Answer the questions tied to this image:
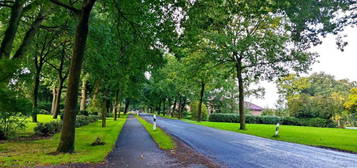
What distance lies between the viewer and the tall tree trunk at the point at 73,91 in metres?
7.38

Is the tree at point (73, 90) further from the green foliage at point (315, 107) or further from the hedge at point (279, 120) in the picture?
the green foliage at point (315, 107)

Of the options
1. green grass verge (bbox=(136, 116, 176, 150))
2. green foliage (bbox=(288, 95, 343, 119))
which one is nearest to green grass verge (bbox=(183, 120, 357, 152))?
green grass verge (bbox=(136, 116, 176, 150))

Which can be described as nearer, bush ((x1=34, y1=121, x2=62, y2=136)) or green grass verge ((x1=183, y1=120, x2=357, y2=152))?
green grass verge ((x1=183, y1=120, x2=357, y2=152))

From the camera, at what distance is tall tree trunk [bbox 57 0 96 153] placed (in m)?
7.38

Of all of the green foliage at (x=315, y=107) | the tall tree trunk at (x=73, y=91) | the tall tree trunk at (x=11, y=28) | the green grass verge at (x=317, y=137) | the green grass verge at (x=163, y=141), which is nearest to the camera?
the tall tree trunk at (x=73, y=91)

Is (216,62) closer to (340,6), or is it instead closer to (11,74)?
(340,6)

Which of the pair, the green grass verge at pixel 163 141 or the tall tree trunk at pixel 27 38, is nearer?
the green grass verge at pixel 163 141

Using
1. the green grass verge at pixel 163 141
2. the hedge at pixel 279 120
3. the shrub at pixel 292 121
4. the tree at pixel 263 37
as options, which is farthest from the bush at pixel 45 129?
the shrub at pixel 292 121

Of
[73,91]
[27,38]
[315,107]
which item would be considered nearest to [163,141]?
[73,91]

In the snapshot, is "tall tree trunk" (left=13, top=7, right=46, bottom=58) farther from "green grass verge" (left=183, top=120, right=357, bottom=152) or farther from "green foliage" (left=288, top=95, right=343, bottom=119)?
"green foliage" (left=288, top=95, right=343, bottom=119)

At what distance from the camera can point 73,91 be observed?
7547 millimetres

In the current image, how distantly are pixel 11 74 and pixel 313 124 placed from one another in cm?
4007

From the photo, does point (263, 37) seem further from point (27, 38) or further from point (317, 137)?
point (27, 38)

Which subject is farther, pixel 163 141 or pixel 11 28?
pixel 11 28
